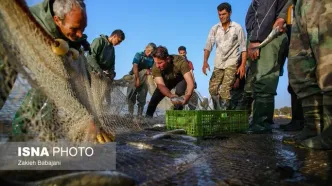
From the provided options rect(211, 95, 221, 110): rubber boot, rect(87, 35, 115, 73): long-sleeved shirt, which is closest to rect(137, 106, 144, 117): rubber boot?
rect(87, 35, 115, 73): long-sleeved shirt

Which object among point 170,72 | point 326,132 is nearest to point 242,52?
point 170,72

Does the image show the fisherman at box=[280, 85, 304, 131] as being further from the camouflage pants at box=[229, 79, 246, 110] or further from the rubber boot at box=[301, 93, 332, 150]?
the rubber boot at box=[301, 93, 332, 150]

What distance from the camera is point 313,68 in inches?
123

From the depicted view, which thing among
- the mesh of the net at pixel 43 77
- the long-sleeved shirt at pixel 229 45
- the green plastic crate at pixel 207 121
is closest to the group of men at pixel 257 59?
the long-sleeved shirt at pixel 229 45

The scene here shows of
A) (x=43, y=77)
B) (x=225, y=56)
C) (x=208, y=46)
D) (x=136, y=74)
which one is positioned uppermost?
(x=208, y=46)

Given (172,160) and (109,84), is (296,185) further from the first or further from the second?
(109,84)

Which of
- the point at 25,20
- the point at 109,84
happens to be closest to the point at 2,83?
the point at 25,20

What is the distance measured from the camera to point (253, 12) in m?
4.81

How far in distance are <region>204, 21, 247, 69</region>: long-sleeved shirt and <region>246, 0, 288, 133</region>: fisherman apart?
1580 mm

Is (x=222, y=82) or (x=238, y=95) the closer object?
(x=222, y=82)

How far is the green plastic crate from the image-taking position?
4070 mm

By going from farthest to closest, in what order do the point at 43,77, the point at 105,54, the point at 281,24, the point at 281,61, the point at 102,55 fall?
the point at 105,54 → the point at 102,55 → the point at 281,61 → the point at 281,24 → the point at 43,77

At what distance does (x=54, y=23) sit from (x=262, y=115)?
3.13 m

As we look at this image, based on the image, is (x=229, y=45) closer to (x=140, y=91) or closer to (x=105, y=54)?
(x=105, y=54)
